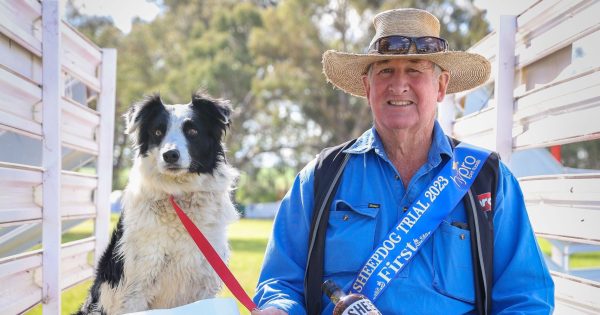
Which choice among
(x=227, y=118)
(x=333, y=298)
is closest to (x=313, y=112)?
(x=227, y=118)

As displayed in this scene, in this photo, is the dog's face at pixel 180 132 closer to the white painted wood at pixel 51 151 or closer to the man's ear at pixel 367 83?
the white painted wood at pixel 51 151

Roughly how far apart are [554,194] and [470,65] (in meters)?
0.88

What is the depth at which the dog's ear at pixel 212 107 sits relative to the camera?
164 inches

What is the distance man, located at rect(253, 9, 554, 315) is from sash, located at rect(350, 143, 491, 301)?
19mm

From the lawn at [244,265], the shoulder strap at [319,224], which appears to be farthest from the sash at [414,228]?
the lawn at [244,265]

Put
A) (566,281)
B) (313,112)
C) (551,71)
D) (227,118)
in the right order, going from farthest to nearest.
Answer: (313,112), (227,118), (551,71), (566,281)

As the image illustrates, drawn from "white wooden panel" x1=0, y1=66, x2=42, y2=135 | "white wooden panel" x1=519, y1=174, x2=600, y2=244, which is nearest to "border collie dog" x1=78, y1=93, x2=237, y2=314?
"white wooden panel" x1=0, y1=66, x2=42, y2=135

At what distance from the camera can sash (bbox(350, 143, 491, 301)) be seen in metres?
2.50

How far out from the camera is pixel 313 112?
29.8m

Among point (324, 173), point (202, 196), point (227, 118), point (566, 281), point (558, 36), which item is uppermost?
point (558, 36)

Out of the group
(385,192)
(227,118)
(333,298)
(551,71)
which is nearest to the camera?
(333,298)

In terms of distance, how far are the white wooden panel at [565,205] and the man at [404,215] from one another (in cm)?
39

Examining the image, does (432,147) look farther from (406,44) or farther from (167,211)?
(167,211)

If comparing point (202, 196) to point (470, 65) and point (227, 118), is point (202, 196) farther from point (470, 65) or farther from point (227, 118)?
point (470, 65)
